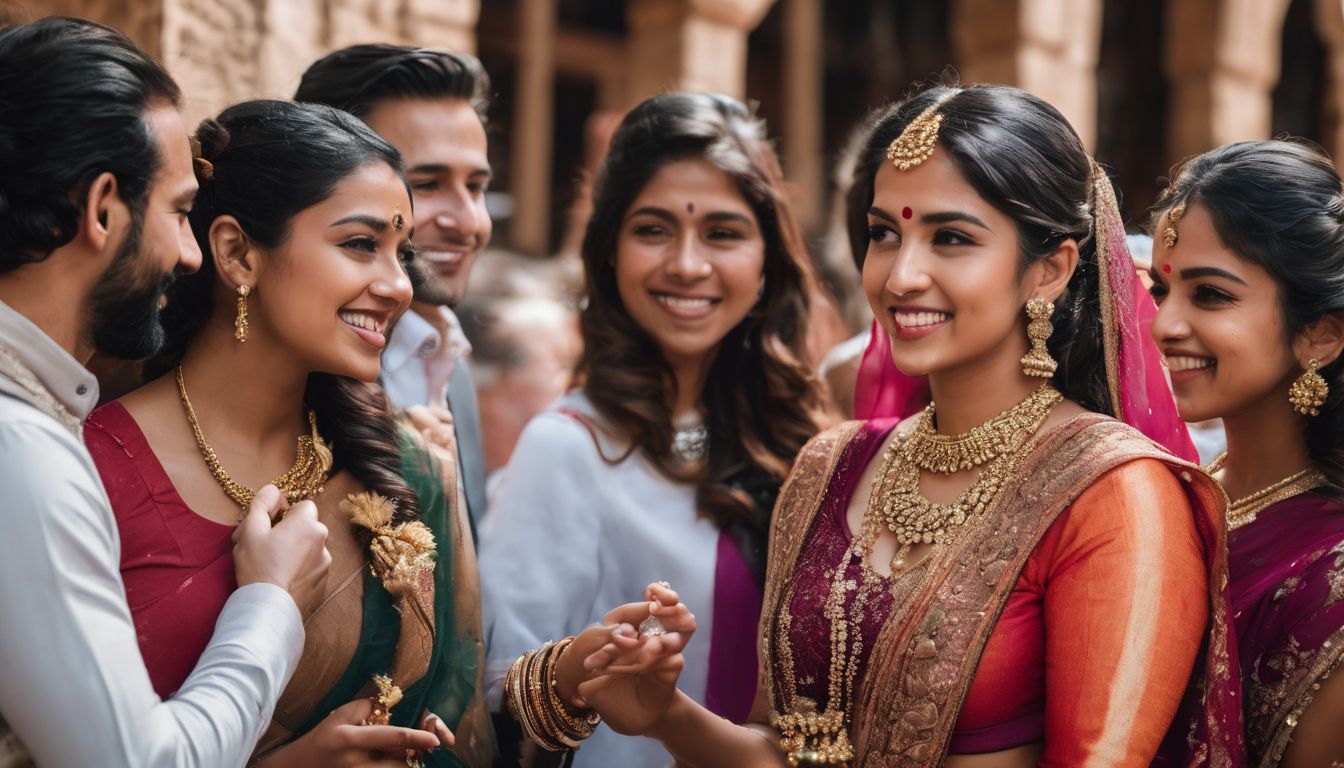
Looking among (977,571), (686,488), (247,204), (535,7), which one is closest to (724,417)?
(686,488)

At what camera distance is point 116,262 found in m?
1.74

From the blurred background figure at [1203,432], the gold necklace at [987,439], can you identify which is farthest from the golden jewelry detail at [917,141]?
the blurred background figure at [1203,432]

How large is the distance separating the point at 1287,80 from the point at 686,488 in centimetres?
1110

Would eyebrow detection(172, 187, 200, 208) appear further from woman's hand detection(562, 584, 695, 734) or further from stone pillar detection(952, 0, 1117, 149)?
stone pillar detection(952, 0, 1117, 149)

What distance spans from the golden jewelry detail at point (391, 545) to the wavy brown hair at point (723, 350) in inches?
29.6

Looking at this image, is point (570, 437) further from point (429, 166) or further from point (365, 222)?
point (365, 222)

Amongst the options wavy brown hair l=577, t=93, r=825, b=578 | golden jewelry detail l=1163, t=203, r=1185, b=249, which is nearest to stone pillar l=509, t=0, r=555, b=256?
wavy brown hair l=577, t=93, r=825, b=578

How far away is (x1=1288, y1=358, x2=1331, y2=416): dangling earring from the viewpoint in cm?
229

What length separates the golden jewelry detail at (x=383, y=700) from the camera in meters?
2.10

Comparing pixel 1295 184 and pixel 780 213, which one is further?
pixel 780 213

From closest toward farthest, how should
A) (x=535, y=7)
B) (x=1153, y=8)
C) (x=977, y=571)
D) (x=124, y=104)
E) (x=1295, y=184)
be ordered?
(x=124, y=104), (x=977, y=571), (x=1295, y=184), (x=535, y=7), (x=1153, y=8)

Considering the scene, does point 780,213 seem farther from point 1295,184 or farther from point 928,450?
point 1295,184

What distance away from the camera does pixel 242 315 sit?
2074 mm

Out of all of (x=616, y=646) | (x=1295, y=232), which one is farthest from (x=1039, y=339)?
(x=616, y=646)
